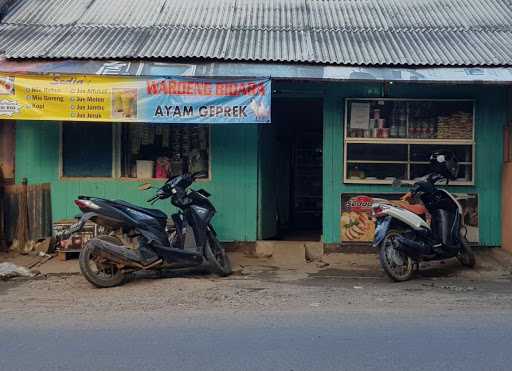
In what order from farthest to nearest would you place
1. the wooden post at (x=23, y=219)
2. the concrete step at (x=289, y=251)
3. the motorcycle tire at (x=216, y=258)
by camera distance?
the wooden post at (x=23, y=219) → the concrete step at (x=289, y=251) → the motorcycle tire at (x=216, y=258)

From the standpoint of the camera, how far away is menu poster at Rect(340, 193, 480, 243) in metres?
9.15

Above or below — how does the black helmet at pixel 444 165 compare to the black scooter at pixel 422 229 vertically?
above

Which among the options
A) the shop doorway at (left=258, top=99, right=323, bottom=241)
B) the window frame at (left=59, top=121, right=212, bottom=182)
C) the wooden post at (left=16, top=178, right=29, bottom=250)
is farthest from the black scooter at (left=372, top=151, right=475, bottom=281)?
the wooden post at (left=16, top=178, right=29, bottom=250)

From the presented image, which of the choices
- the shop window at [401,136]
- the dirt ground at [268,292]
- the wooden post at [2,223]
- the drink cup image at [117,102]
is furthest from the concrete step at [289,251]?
the wooden post at [2,223]

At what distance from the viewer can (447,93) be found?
9.21 metres

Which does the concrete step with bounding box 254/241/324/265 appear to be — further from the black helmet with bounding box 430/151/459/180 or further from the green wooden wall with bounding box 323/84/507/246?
the black helmet with bounding box 430/151/459/180

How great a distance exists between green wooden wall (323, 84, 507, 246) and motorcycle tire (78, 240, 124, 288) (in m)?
3.48

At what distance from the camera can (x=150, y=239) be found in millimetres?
7316

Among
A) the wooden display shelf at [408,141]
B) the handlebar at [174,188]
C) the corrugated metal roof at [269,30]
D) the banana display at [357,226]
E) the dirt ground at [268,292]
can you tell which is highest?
the corrugated metal roof at [269,30]

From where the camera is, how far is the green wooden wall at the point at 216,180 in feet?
31.0

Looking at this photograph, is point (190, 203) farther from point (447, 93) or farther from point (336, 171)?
point (447, 93)

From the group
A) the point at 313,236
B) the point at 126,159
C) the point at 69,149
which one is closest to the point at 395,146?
the point at 313,236

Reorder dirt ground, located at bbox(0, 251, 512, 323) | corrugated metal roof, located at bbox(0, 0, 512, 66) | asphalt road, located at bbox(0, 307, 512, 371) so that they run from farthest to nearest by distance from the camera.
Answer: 1. corrugated metal roof, located at bbox(0, 0, 512, 66)
2. dirt ground, located at bbox(0, 251, 512, 323)
3. asphalt road, located at bbox(0, 307, 512, 371)

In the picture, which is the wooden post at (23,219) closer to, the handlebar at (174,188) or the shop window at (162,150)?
the shop window at (162,150)
